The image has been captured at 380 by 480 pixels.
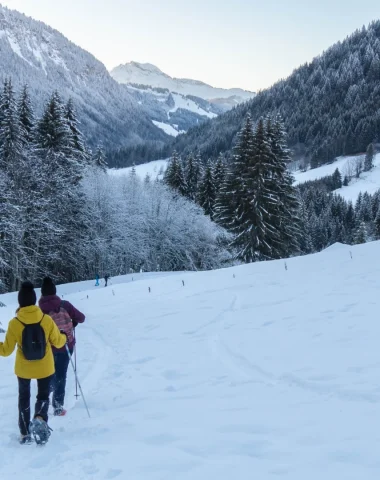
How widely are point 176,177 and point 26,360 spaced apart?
4505 cm

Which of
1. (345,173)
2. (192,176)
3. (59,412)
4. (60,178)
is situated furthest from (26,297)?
(345,173)

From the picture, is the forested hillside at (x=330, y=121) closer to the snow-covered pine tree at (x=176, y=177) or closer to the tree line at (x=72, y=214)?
the snow-covered pine tree at (x=176, y=177)

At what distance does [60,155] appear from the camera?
34.0 metres

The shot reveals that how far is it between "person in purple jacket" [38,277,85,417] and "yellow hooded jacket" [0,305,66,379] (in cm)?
89

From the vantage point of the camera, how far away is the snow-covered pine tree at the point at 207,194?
4434 cm

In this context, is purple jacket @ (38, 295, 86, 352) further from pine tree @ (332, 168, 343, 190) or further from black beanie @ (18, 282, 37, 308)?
pine tree @ (332, 168, 343, 190)

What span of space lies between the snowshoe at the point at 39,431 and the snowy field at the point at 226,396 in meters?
0.11

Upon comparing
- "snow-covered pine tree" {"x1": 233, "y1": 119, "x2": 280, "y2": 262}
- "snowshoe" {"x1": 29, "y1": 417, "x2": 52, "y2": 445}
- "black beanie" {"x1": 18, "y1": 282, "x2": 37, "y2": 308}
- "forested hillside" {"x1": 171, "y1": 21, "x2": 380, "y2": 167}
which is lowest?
"snowshoe" {"x1": 29, "y1": 417, "x2": 52, "y2": 445}

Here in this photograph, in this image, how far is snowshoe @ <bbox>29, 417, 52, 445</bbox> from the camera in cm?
479

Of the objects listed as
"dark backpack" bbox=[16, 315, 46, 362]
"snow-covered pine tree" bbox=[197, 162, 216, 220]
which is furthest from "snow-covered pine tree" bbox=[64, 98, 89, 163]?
"dark backpack" bbox=[16, 315, 46, 362]

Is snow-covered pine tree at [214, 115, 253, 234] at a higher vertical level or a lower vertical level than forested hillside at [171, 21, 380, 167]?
lower

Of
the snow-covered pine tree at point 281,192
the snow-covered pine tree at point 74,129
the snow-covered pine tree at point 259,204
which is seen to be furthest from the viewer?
the snow-covered pine tree at point 74,129

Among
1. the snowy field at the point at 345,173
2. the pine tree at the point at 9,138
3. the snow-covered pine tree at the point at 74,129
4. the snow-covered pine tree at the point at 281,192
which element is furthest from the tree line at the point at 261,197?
the snowy field at the point at 345,173

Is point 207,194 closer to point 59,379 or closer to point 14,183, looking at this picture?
point 14,183
